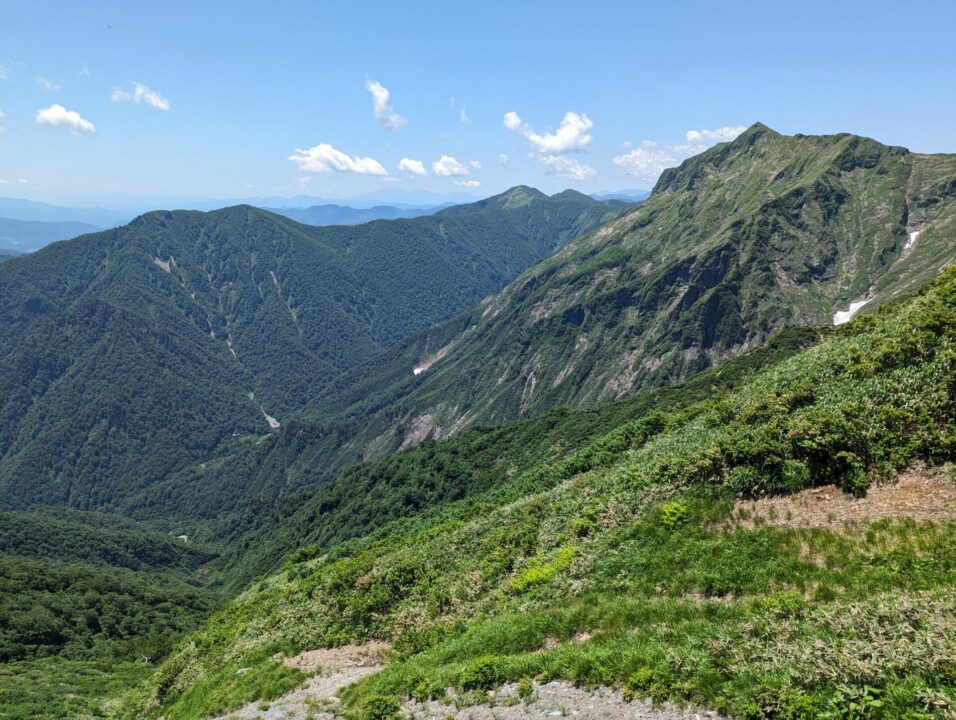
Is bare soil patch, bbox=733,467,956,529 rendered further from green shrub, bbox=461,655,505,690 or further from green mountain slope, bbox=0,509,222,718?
green mountain slope, bbox=0,509,222,718

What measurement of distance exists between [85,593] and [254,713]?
106038mm

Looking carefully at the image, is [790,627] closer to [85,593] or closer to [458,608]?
[458,608]

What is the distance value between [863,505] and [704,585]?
705 centimetres

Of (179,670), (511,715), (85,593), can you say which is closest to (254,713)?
(511,715)

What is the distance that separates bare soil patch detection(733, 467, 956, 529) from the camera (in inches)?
713

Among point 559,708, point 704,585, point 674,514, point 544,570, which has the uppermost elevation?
point 674,514

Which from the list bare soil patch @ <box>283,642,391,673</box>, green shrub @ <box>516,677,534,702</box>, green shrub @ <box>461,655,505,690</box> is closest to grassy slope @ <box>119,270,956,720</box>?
green shrub @ <box>461,655,505,690</box>

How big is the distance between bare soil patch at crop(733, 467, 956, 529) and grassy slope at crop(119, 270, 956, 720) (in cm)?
63

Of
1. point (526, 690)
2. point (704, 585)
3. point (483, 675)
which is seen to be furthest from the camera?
point (704, 585)

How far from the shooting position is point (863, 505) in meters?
19.3

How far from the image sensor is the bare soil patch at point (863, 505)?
59.4ft

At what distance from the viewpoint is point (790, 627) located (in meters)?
13.7

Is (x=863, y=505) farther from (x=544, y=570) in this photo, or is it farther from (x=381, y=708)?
(x=381, y=708)

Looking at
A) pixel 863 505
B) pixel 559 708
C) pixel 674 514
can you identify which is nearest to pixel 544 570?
pixel 674 514
